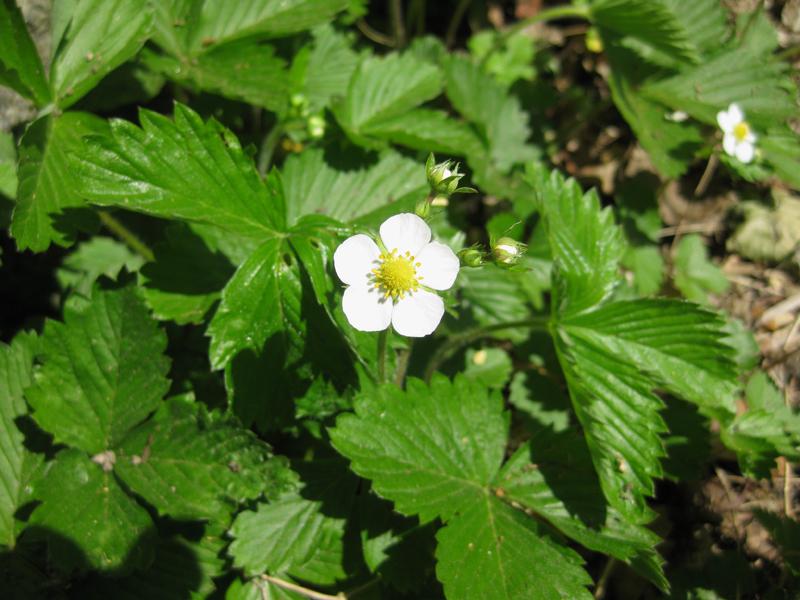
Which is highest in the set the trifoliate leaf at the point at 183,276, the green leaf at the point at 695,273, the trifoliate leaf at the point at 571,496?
the trifoliate leaf at the point at 183,276

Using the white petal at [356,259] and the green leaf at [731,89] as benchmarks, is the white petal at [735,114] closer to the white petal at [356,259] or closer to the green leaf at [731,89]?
the green leaf at [731,89]

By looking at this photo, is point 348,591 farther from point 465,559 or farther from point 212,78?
point 212,78

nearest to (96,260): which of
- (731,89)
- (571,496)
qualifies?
(571,496)

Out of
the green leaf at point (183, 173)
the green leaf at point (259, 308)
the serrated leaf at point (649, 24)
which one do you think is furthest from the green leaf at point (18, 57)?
the serrated leaf at point (649, 24)

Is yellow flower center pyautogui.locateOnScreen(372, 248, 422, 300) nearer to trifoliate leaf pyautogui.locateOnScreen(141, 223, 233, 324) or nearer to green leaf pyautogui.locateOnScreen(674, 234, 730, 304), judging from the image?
trifoliate leaf pyautogui.locateOnScreen(141, 223, 233, 324)

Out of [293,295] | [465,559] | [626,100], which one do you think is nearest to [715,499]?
[465,559]

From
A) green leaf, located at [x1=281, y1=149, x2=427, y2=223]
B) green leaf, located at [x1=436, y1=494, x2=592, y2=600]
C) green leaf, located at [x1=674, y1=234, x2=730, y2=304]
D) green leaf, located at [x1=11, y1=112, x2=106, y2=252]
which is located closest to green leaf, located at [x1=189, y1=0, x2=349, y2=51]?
green leaf, located at [x1=281, y1=149, x2=427, y2=223]
